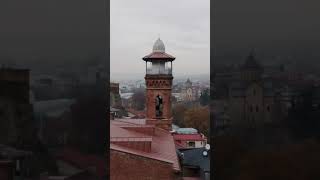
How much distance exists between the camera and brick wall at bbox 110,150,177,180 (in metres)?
6.77

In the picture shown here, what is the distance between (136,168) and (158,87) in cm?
653

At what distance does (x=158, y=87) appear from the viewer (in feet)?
43.9

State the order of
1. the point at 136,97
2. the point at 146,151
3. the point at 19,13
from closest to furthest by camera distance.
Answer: the point at 19,13 → the point at 146,151 → the point at 136,97

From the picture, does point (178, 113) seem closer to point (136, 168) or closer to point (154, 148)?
point (154, 148)

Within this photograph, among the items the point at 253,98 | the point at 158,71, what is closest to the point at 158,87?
the point at 158,71

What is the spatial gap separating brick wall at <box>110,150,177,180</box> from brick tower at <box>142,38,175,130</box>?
20.0 ft

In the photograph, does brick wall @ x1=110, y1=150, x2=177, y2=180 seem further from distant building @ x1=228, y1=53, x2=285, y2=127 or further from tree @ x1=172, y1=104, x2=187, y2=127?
tree @ x1=172, y1=104, x2=187, y2=127

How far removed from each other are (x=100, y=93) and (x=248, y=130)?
91cm

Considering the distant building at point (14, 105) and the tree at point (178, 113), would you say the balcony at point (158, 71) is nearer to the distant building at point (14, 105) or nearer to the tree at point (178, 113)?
the tree at point (178, 113)

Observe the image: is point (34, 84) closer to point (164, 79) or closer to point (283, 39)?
point (283, 39)

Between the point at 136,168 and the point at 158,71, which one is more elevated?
the point at 158,71

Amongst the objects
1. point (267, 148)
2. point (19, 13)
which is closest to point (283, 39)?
point (267, 148)

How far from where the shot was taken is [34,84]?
2.73 meters

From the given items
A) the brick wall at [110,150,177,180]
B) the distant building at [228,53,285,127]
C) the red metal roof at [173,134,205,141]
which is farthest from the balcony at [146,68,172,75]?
the distant building at [228,53,285,127]
